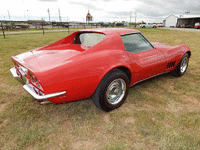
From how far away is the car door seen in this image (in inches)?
98.8

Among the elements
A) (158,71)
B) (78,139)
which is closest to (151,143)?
(78,139)

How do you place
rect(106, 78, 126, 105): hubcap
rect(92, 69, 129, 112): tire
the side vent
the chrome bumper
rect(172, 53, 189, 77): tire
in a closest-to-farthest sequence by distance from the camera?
the chrome bumper
rect(92, 69, 129, 112): tire
rect(106, 78, 126, 105): hubcap
the side vent
rect(172, 53, 189, 77): tire

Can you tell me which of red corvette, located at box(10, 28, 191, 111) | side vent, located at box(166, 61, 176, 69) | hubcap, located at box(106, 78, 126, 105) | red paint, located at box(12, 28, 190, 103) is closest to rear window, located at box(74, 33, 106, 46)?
red corvette, located at box(10, 28, 191, 111)

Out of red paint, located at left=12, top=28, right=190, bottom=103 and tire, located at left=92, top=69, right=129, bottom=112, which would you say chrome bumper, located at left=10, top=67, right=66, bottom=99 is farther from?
tire, located at left=92, top=69, right=129, bottom=112

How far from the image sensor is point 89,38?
272 cm

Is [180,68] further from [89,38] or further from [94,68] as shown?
[94,68]

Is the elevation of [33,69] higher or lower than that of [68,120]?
higher

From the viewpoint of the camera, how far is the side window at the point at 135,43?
2549mm

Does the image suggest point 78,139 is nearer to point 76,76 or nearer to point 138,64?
point 76,76

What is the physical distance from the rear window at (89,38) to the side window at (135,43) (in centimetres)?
41

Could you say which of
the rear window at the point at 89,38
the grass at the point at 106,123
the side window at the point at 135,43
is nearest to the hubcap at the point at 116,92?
the grass at the point at 106,123

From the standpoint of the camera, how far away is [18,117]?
222 centimetres

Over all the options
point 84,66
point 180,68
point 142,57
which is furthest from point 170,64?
point 84,66

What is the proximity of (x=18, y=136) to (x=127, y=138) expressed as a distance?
138 centimetres
